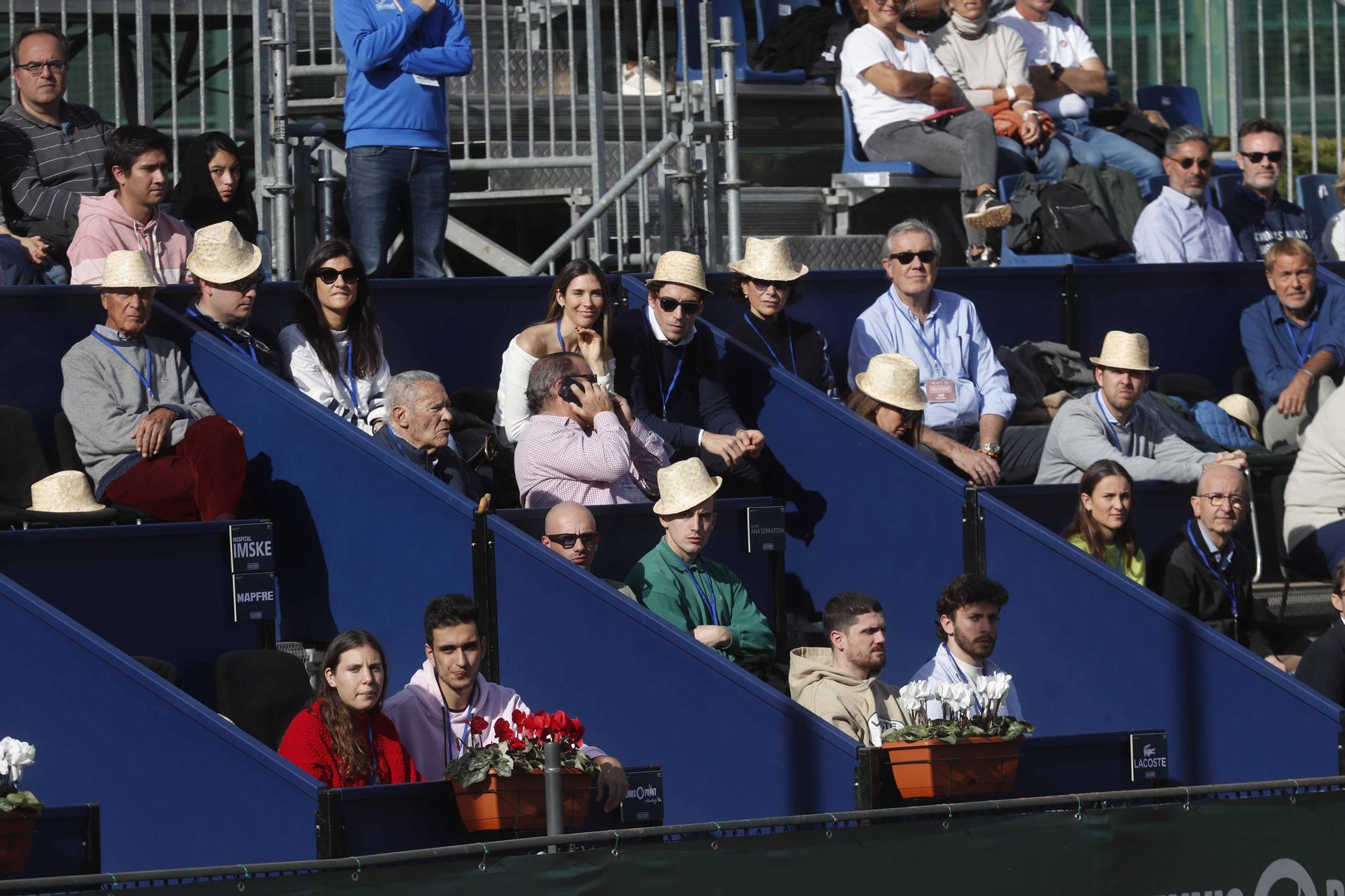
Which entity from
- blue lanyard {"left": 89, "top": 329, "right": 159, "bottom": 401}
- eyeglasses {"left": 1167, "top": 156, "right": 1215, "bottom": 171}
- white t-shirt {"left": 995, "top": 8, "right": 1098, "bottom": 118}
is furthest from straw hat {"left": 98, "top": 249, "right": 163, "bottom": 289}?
white t-shirt {"left": 995, "top": 8, "right": 1098, "bottom": 118}

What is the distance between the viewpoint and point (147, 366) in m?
7.61

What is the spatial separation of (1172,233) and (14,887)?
24.8 ft

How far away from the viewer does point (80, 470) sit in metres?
7.58

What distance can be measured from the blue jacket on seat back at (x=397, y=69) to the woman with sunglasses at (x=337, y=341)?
1549 mm

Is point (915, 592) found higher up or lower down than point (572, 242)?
lower down

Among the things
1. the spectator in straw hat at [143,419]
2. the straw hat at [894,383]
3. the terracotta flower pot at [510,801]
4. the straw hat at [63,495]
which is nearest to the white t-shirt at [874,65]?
the straw hat at [894,383]

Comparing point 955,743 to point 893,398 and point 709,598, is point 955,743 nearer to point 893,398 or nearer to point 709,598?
point 709,598

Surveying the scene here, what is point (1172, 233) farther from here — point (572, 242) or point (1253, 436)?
point (572, 242)

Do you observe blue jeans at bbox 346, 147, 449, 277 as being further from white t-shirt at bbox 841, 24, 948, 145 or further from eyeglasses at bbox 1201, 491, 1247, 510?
eyeglasses at bbox 1201, 491, 1247, 510

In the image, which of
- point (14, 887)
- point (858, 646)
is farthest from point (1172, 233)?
point (14, 887)

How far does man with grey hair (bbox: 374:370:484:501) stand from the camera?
753cm

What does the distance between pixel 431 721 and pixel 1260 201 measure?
6.54 metres

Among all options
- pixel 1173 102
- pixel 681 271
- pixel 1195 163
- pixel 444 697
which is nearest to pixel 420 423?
pixel 681 271

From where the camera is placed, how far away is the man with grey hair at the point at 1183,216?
10.7 m
